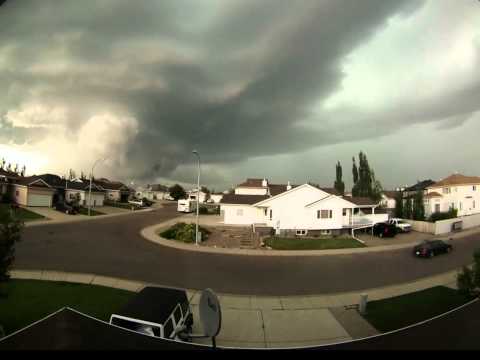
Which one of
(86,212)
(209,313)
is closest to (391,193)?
(209,313)

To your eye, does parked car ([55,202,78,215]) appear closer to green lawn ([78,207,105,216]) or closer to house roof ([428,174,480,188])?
green lawn ([78,207,105,216])

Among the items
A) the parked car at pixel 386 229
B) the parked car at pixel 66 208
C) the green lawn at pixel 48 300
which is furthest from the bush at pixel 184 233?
the parked car at pixel 386 229

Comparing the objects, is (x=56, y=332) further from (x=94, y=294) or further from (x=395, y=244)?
(x=395, y=244)

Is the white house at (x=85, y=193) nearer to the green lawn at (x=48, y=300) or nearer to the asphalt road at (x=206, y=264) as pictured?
the asphalt road at (x=206, y=264)

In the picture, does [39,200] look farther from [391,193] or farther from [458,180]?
[458,180]

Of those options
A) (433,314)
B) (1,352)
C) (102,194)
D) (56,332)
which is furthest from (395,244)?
(102,194)
